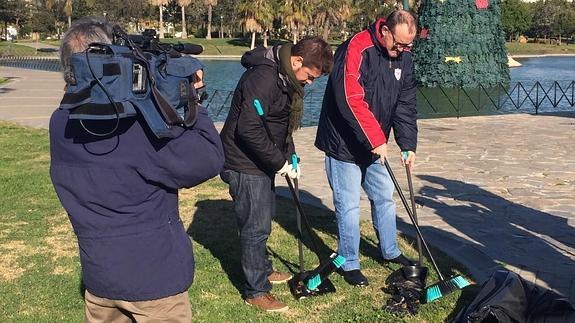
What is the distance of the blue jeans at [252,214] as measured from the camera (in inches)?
160

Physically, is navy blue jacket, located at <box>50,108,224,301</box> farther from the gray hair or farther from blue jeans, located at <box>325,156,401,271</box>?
blue jeans, located at <box>325,156,401,271</box>

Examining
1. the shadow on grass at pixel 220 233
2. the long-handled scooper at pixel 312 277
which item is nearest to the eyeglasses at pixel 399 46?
the long-handled scooper at pixel 312 277

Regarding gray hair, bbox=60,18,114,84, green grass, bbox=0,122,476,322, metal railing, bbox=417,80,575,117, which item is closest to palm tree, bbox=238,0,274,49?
metal railing, bbox=417,80,575,117

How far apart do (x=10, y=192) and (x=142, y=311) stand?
5737mm

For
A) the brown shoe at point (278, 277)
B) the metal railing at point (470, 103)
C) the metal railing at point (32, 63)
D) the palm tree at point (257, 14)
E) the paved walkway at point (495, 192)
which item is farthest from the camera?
the palm tree at point (257, 14)

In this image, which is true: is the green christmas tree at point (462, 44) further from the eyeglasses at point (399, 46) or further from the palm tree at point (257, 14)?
the palm tree at point (257, 14)

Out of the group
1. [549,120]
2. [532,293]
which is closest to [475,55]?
[549,120]

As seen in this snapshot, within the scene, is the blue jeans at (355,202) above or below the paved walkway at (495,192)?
above

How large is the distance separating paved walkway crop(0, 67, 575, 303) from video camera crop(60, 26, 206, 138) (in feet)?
10.7

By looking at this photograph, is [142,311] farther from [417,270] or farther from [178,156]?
[417,270]

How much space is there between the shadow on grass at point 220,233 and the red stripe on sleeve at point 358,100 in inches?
58.0

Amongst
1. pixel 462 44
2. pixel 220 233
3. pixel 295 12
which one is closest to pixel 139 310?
pixel 220 233

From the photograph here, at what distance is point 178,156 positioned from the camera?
2.21m

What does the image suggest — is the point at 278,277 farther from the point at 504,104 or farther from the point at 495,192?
the point at 504,104
